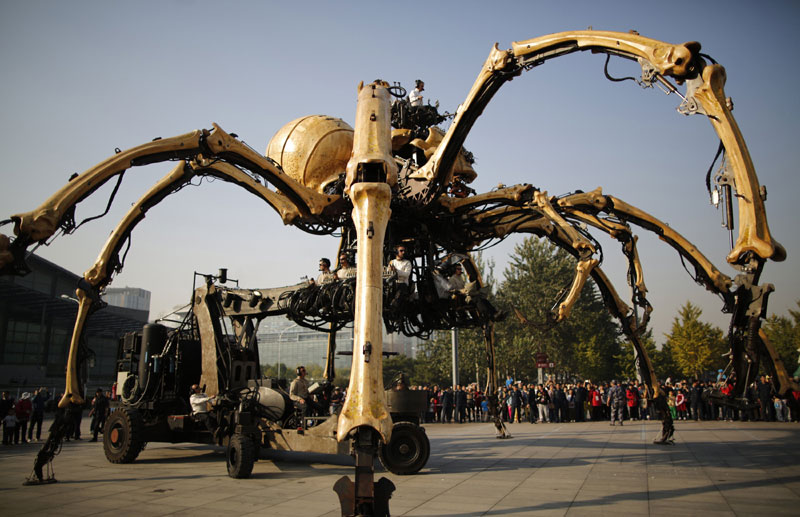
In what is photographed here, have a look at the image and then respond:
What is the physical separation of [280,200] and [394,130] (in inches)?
145

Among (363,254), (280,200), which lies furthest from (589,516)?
(280,200)

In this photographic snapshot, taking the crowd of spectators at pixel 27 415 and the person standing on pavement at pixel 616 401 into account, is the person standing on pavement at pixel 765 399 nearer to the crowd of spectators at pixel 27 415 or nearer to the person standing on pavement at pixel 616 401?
the person standing on pavement at pixel 616 401

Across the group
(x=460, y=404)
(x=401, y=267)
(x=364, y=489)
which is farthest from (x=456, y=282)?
(x=460, y=404)

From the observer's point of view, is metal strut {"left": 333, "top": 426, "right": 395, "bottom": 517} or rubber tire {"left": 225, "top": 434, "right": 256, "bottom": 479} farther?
rubber tire {"left": 225, "top": 434, "right": 256, "bottom": 479}

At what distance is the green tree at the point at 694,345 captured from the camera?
44.4 meters

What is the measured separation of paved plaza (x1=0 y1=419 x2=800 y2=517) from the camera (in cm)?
754

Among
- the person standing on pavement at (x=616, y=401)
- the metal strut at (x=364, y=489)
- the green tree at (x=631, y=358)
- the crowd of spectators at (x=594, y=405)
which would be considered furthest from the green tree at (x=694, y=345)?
the metal strut at (x=364, y=489)

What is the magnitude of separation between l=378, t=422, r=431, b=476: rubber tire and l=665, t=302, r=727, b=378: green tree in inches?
1592

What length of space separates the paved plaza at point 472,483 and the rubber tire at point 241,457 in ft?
0.72

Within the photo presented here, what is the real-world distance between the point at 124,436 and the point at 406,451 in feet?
20.8

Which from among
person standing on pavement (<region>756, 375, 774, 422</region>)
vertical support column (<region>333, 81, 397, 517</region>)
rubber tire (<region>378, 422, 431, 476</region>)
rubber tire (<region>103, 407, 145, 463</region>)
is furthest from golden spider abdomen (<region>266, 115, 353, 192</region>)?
person standing on pavement (<region>756, 375, 774, 422</region>)

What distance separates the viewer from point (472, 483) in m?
9.53

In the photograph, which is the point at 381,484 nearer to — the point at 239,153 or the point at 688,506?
the point at 688,506

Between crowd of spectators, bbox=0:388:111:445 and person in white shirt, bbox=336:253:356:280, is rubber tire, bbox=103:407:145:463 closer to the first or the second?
crowd of spectators, bbox=0:388:111:445
